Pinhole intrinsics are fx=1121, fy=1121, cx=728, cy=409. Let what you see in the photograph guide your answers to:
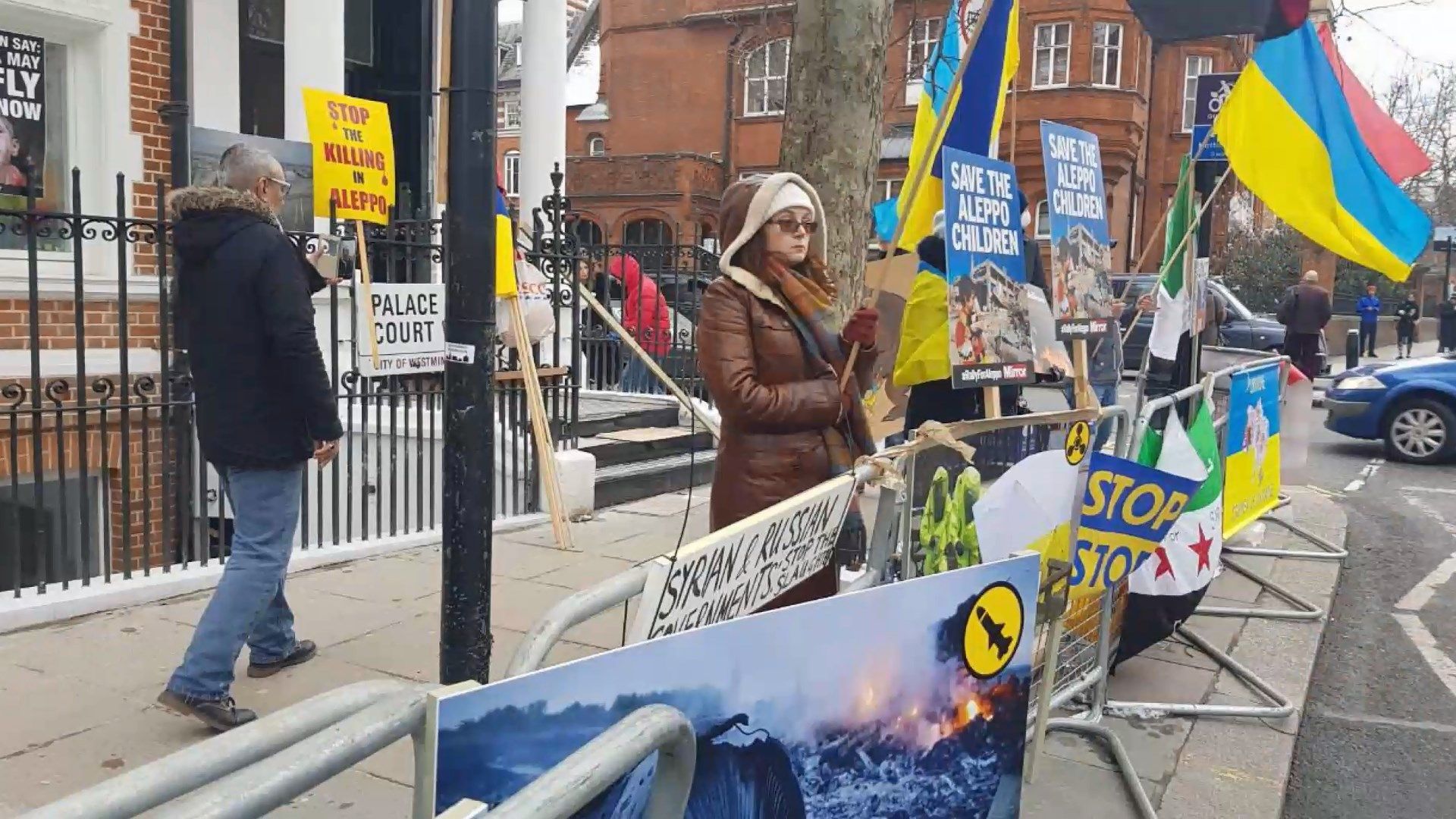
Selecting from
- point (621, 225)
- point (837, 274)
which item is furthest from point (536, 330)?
point (621, 225)

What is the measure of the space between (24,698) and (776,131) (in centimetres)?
3282

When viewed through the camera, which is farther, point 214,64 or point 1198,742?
point 214,64

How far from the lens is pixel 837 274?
18.5 feet

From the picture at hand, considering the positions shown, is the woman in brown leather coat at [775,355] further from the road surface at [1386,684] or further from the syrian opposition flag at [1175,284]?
the syrian opposition flag at [1175,284]

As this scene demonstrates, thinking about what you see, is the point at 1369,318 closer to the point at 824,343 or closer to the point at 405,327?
the point at 405,327

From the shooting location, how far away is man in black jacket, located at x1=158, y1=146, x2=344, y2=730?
382cm

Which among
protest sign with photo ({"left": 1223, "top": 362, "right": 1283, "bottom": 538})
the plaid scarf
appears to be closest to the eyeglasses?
the plaid scarf

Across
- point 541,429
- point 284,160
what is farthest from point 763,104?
point 541,429

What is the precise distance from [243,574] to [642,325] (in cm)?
757

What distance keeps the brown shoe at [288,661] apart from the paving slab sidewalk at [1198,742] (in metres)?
2.91

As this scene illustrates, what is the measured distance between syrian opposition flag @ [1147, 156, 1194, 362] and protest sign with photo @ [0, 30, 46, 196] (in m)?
7.03

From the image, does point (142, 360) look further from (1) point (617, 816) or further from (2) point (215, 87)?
(1) point (617, 816)

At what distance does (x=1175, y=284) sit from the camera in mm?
6492

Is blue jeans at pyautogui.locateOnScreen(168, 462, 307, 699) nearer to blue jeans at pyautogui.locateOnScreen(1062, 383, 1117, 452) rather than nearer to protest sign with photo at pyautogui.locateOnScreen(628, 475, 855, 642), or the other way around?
protest sign with photo at pyautogui.locateOnScreen(628, 475, 855, 642)
